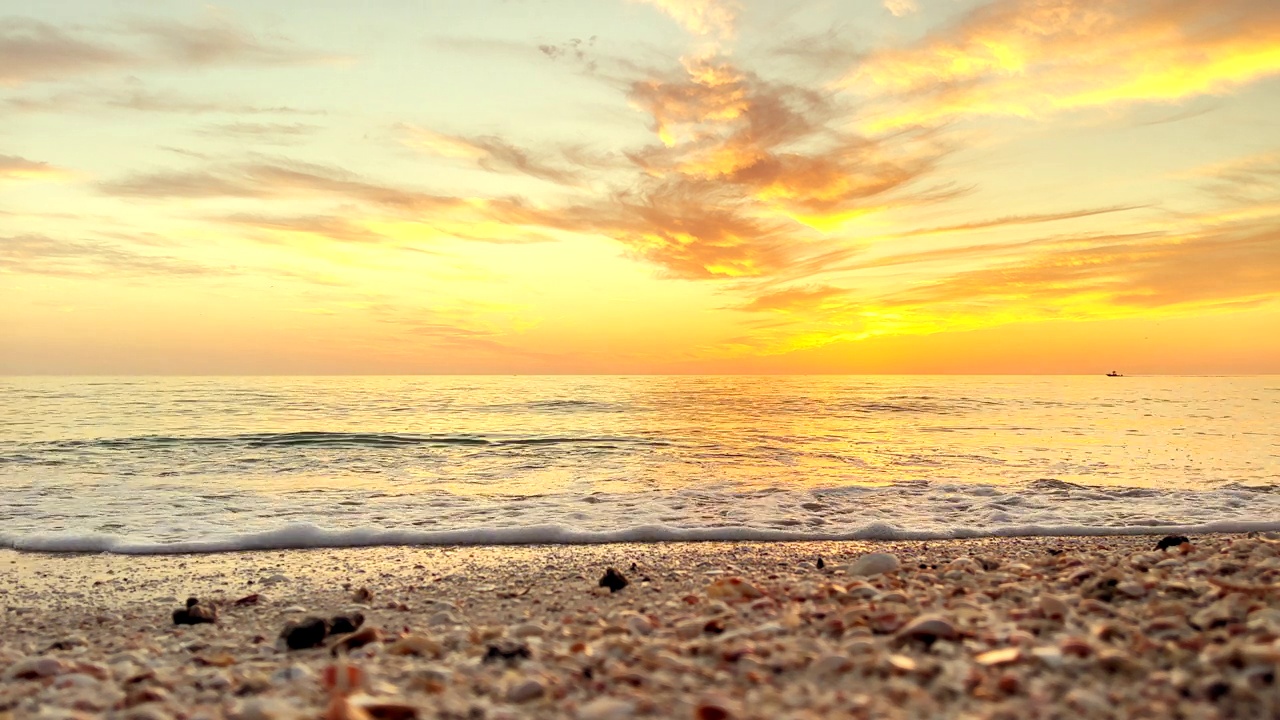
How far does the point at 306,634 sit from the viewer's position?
4527 millimetres

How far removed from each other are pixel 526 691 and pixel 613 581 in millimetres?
2762

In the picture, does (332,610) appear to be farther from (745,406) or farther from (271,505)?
(745,406)

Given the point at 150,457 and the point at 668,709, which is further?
the point at 150,457

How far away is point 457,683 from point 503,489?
31.2ft

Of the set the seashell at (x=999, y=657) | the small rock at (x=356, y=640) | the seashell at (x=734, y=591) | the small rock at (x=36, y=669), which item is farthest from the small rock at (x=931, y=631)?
the small rock at (x=36, y=669)

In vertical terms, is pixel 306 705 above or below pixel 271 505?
above

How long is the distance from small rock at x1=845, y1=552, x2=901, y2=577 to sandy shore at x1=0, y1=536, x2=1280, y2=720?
2 centimetres

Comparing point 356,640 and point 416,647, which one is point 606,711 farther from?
point 356,640

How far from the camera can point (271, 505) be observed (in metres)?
11.2

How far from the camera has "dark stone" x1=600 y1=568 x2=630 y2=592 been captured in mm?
5887

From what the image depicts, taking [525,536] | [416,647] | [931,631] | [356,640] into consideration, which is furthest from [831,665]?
[525,536]

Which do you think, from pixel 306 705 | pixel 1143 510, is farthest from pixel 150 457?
pixel 1143 510

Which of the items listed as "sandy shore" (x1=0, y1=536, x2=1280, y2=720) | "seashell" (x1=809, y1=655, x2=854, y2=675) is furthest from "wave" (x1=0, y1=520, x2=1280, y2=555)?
"seashell" (x1=809, y1=655, x2=854, y2=675)

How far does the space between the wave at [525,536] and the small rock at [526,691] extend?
5441 mm
